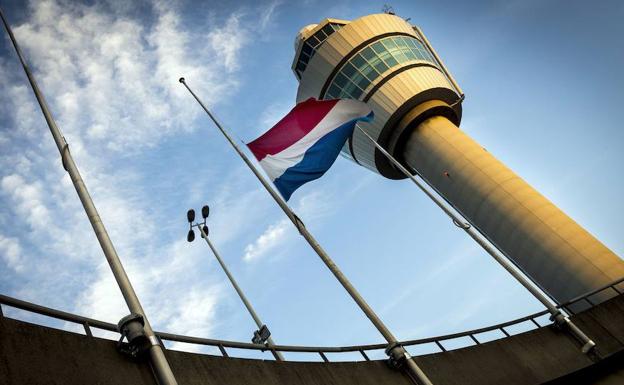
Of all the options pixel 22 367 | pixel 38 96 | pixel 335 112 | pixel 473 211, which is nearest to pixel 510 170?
pixel 473 211

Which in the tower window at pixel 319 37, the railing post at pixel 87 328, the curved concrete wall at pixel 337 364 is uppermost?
the tower window at pixel 319 37

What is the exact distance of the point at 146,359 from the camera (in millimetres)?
7555

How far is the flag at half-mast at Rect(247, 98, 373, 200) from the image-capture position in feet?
47.9

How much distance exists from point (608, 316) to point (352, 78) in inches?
1150

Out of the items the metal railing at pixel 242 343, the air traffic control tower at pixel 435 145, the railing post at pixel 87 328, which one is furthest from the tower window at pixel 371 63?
the railing post at pixel 87 328

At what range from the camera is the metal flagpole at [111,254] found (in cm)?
657

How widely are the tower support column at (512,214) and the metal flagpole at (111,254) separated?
1066 inches

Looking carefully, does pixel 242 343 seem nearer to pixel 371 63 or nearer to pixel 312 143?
pixel 312 143

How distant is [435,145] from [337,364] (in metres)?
29.2

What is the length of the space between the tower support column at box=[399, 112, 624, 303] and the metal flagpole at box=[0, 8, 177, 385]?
27089 millimetres

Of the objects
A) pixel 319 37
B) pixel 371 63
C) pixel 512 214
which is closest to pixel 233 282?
pixel 512 214

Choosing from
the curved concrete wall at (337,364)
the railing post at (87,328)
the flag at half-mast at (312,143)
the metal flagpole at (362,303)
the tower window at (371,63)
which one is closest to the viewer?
the curved concrete wall at (337,364)

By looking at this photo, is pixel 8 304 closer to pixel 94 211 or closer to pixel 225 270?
pixel 94 211

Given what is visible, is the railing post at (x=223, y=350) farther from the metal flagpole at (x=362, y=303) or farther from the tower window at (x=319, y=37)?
the tower window at (x=319, y=37)
